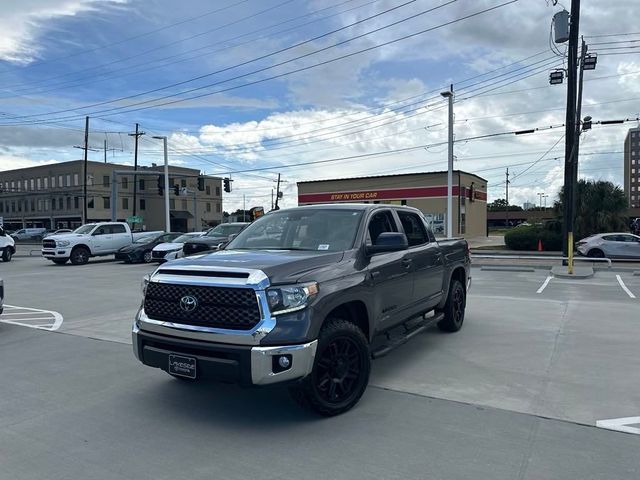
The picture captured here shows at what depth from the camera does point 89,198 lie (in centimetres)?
8000

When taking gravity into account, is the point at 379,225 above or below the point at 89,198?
below

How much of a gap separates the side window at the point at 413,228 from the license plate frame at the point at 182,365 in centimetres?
330

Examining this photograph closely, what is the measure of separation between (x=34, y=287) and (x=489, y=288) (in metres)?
12.7

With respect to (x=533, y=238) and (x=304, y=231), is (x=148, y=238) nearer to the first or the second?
Result: (x=304, y=231)

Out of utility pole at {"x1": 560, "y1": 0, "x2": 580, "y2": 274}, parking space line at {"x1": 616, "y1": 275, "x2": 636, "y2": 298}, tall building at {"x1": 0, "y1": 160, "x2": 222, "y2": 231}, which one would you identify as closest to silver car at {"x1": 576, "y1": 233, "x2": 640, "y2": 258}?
utility pole at {"x1": 560, "y1": 0, "x2": 580, "y2": 274}

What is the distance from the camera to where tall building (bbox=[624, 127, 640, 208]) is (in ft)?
397

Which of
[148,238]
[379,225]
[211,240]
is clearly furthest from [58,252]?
[379,225]

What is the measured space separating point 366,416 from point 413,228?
3.03m

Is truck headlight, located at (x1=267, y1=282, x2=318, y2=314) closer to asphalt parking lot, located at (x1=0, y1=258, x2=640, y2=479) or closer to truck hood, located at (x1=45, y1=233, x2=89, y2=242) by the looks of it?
asphalt parking lot, located at (x1=0, y1=258, x2=640, y2=479)

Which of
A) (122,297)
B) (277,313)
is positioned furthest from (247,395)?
(122,297)

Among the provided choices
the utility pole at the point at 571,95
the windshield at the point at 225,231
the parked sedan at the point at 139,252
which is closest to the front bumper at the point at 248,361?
the windshield at the point at 225,231

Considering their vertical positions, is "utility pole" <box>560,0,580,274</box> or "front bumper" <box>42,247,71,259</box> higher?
"utility pole" <box>560,0,580,274</box>

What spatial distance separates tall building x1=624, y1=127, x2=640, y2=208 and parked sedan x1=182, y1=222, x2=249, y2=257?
11361 centimetres

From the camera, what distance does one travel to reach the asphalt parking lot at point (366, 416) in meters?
3.62
